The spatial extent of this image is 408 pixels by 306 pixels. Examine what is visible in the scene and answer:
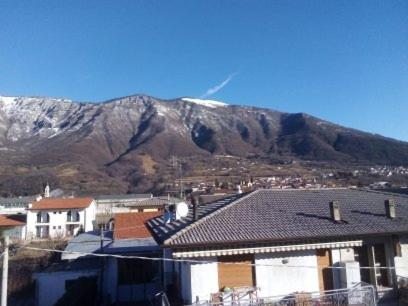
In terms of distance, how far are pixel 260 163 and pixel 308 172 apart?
33.8 meters

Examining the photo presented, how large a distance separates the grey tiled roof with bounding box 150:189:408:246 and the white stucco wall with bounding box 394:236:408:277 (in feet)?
2.27

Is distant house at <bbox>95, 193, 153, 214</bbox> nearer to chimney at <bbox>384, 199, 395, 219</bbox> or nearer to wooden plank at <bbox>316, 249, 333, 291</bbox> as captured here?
chimney at <bbox>384, 199, 395, 219</bbox>

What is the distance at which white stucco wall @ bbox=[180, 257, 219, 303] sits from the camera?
45.4 ft

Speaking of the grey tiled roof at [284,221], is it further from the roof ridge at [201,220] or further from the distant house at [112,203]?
the distant house at [112,203]

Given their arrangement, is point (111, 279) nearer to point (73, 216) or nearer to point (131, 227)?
point (131, 227)

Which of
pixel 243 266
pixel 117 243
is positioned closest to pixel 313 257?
pixel 243 266

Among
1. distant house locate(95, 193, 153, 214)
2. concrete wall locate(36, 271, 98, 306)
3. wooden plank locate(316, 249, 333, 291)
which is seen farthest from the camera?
distant house locate(95, 193, 153, 214)

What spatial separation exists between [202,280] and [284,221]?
4.12m

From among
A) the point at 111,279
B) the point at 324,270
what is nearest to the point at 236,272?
the point at 324,270

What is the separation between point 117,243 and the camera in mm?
25953

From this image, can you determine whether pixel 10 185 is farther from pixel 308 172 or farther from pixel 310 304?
pixel 310 304

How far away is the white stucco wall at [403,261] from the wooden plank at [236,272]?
6.08m

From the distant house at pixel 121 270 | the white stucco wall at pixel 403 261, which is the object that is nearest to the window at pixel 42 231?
the distant house at pixel 121 270

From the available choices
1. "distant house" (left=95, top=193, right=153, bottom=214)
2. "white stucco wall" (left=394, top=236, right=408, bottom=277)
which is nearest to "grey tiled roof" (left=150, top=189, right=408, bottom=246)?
"white stucco wall" (left=394, top=236, right=408, bottom=277)
